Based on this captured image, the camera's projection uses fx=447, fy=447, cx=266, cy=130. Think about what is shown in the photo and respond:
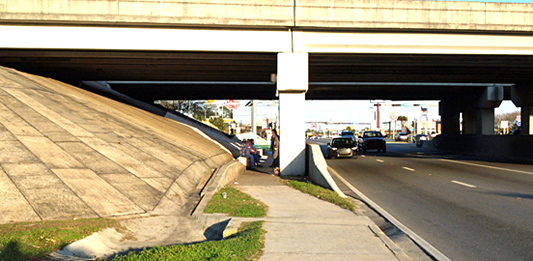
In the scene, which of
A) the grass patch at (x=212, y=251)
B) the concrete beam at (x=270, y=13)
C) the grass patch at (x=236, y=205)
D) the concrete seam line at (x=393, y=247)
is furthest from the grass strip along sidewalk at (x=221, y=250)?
the concrete beam at (x=270, y=13)

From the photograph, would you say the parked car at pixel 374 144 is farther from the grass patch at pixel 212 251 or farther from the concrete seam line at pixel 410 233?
the grass patch at pixel 212 251

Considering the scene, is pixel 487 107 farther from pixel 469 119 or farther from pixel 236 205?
pixel 236 205

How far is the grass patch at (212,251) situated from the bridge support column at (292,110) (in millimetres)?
10586

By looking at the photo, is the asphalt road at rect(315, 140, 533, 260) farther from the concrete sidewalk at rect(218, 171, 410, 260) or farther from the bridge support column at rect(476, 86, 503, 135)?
the bridge support column at rect(476, 86, 503, 135)

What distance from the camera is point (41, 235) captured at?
21.5 ft

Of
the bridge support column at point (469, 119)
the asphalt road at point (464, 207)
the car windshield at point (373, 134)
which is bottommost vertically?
the asphalt road at point (464, 207)

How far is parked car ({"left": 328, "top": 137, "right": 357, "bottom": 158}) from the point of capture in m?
29.1

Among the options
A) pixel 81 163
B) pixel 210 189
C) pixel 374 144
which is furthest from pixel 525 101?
pixel 81 163

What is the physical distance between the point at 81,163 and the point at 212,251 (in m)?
5.75

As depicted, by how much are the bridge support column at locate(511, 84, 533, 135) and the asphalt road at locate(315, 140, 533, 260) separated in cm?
1477

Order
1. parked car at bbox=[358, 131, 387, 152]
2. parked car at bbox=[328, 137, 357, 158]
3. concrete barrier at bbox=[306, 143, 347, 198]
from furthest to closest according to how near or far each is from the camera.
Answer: parked car at bbox=[358, 131, 387, 152], parked car at bbox=[328, 137, 357, 158], concrete barrier at bbox=[306, 143, 347, 198]

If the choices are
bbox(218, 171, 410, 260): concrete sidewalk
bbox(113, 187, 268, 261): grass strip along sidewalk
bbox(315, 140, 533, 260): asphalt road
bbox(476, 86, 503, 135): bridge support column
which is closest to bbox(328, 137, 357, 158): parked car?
bbox(315, 140, 533, 260): asphalt road

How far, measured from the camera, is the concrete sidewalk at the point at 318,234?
20.1ft

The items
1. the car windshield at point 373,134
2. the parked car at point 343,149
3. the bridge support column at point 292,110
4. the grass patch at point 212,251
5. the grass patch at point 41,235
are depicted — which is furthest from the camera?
the car windshield at point 373,134
